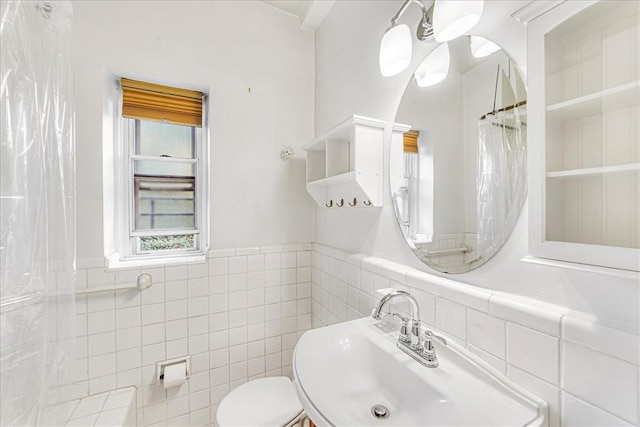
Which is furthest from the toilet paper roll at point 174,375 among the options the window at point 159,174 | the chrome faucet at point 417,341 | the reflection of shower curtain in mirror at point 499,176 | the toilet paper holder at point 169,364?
the reflection of shower curtain in mirror at point 499,176

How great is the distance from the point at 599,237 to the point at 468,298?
1.07 feet

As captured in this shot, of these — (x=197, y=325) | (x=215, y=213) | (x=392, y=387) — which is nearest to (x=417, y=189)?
(x=392, y=387)

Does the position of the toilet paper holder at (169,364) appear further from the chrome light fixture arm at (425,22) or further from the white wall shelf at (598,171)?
the chrome light fixture arm at (425,22)

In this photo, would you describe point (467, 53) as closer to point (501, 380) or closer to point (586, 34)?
point (586, 34)

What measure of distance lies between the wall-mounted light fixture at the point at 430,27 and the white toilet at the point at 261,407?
4.89 ft

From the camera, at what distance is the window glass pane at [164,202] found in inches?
60.9

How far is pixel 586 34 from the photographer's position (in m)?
0.52

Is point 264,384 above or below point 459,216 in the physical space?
below

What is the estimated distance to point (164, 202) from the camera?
1592 mm

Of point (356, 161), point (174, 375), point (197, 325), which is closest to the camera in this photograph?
point (356, 161)

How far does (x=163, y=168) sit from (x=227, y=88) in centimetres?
61

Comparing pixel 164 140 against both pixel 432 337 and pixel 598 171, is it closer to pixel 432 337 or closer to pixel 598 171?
pixel 432 337

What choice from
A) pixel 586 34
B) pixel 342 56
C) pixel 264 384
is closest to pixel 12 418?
pixel 264 384

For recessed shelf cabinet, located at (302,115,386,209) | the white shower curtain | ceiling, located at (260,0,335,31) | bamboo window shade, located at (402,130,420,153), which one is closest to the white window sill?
the white shower curtain
